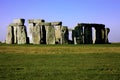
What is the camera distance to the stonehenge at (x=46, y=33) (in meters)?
46.9

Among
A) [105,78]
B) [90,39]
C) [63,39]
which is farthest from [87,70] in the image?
[90,39]

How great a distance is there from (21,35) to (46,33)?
3541 mm

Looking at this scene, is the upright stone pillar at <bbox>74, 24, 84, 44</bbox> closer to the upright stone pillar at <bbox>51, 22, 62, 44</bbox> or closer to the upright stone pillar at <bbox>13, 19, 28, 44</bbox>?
the upright stone pillar at <bbox>51, 22, 62, 44</bbox>

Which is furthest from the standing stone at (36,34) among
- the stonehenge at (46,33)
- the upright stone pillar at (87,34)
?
the upright stone pillar at (87,34)

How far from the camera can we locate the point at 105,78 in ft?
40.6

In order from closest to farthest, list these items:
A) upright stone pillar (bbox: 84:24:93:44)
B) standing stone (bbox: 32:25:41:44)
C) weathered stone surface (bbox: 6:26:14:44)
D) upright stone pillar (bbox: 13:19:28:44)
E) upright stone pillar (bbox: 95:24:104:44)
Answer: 1. standing stone (bbox: 32:25:41:44)
2. upright stone pillar (bbox: 13:19:28:44)
3. weathered stone surface (bbox: 6:26:14:44)
4. upright stone pillar (bbox: 84:24:93:44)
5. upright stone pillar (bbox: 95:24:104:44)

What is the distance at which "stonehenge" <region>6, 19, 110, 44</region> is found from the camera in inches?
1847

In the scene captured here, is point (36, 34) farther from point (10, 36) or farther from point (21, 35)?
point (10, 36)

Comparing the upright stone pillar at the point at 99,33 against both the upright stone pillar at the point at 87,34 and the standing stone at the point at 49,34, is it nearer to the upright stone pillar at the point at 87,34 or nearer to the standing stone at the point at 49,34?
the upright stone pillar at the point at 87,34

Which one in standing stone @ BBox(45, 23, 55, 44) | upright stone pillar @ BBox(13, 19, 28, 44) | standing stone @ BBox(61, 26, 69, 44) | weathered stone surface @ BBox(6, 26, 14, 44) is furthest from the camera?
weathered stone surface @ BBox(6, 26, 14, 44)

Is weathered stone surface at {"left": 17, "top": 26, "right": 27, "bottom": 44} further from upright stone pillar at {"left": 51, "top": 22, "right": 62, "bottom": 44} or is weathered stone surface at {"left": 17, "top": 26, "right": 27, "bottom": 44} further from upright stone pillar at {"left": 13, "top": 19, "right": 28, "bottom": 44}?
upright stone pillar at {"left": 51, "top": 22, "right": 62, "bottom": 44}

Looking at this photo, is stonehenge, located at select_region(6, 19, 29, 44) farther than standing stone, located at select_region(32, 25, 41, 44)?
Yes

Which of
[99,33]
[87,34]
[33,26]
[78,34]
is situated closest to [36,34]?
[33,26]

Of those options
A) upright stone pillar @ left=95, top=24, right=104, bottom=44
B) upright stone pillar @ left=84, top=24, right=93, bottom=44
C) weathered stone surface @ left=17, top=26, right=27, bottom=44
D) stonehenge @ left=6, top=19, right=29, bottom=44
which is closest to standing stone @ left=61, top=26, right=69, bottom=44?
upright stone pillar @ left=84, top=24, right=93, bottom=44
